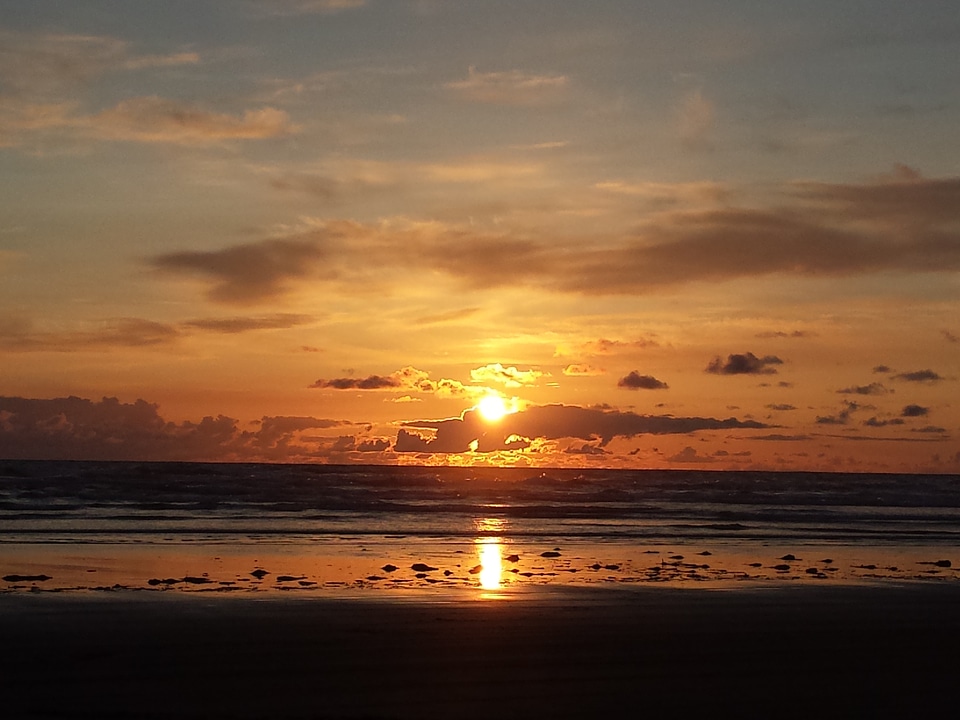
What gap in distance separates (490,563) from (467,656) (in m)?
12.6

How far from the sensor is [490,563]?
24.8 metres

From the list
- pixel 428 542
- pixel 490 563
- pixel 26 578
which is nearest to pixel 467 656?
pixel 26 578

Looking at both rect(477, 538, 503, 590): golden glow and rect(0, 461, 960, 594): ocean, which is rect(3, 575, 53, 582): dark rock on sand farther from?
rect(477, 538, 503, 590): golden glow

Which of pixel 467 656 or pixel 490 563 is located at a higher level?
pixel 490 563

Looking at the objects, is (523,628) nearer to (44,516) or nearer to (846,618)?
(846,618)

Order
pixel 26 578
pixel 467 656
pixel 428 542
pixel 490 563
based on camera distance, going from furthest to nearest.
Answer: pixel 428 542
pixel 490 563
pixel 26 578
pixel 467 656

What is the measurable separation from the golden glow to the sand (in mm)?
2408

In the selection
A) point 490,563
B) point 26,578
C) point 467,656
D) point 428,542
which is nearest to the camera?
point 467,656

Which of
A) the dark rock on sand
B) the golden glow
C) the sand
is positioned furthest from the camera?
the golden glow

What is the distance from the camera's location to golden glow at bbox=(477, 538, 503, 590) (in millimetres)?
20406

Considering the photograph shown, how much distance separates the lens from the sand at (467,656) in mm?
10031

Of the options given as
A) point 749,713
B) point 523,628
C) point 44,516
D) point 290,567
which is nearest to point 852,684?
point 749,713

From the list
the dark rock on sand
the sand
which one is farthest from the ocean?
the sand

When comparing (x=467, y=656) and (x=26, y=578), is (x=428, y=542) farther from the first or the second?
(x=467, y=656)
